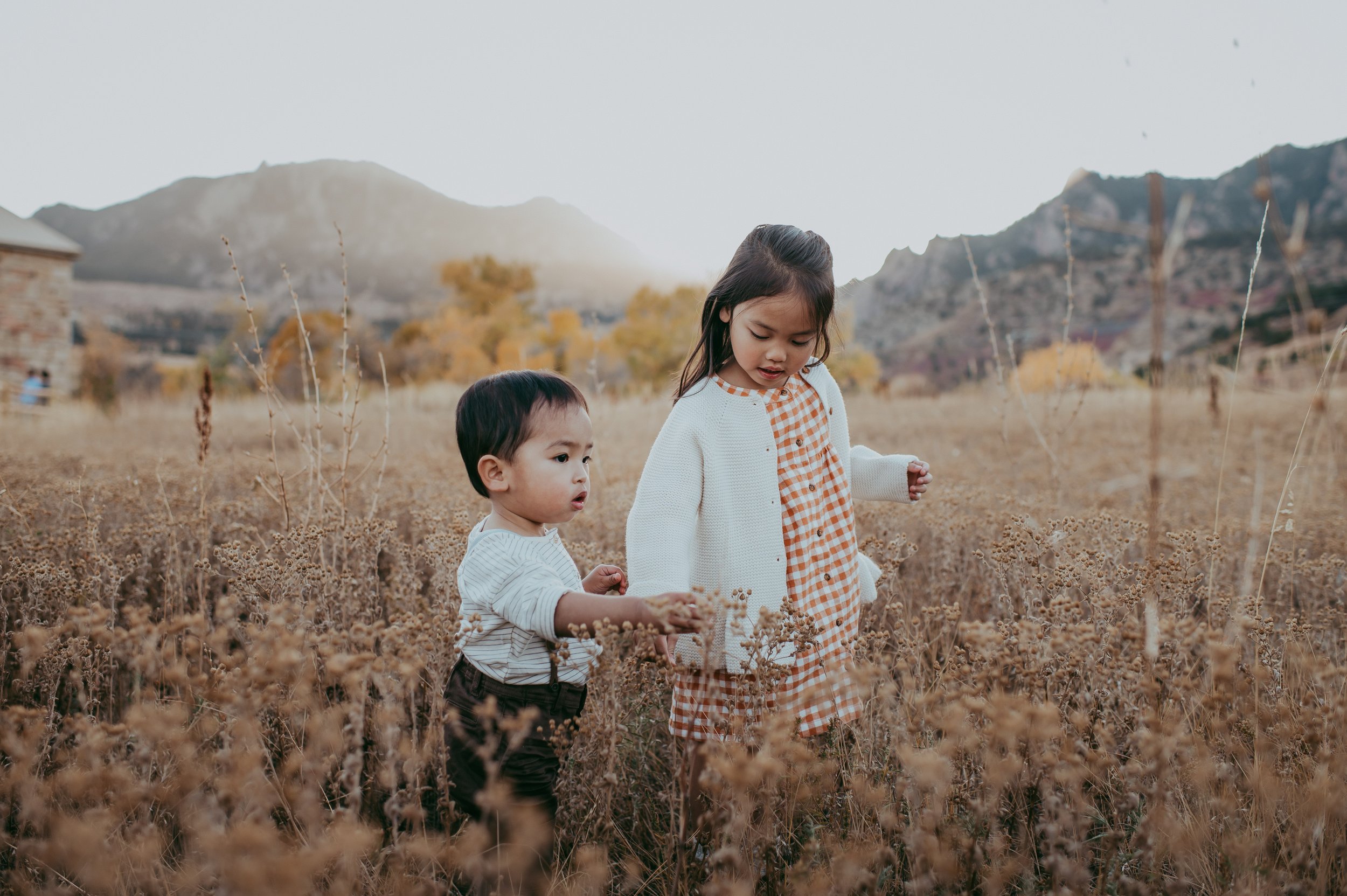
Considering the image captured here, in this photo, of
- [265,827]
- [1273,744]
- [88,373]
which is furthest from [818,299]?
[88,373]

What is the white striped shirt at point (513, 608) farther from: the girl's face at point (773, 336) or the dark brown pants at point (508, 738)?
the girl's face at point (773, 336)

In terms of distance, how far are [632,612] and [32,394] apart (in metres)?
20.2

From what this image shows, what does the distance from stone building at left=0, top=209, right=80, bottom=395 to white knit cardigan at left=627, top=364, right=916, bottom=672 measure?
2572cm

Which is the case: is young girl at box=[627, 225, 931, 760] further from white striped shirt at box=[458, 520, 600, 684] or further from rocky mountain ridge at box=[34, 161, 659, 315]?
rocky mountain ridge at box=[34, 161, 659, 315]

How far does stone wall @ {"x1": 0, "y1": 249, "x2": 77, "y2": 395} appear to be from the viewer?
2139cm

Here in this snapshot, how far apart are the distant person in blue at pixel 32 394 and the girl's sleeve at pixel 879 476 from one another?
19928 mm

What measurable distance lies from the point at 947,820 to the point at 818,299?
1.34 meters

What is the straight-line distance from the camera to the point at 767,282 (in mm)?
2090

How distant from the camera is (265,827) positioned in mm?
983

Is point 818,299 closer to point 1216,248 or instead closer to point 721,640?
point 721,640

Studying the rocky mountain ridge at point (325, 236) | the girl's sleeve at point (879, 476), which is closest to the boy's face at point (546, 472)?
the girl's sleeve at point (879, 476)

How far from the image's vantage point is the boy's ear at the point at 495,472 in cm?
191

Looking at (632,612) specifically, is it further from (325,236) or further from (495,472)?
(325,236)

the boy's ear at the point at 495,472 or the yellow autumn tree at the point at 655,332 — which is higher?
the yellow autumn tree at the point at 655,332
